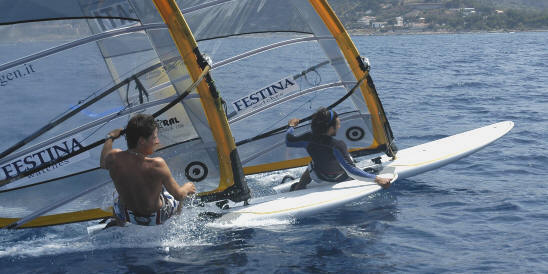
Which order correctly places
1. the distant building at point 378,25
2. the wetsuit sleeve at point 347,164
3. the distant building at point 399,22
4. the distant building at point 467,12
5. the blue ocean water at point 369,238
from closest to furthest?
the blue ocean water at point 369,238 → the wetsuit sleeve at point 347,164 → the distant building at point 378,25 → the distant building at point 399,22 → the distant building at point 467,12

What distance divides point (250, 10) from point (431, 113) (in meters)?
7.91

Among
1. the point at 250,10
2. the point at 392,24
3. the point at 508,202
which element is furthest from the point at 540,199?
the point at 392,24

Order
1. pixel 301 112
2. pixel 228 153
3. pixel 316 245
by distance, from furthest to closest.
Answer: pixel 301 112 < pixel 228 153 < pixel 316 245

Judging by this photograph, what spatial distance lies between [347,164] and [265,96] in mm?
1388

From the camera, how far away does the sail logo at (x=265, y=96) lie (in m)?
7.21

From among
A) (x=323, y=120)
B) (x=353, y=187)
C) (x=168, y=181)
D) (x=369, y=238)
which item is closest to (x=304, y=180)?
(x=353, y=187)

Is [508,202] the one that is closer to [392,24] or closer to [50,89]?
[50,89]

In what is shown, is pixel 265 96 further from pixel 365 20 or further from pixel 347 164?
pixel 365 20

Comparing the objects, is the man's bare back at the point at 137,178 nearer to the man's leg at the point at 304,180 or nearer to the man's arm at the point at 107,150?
the man's arm at the point at 107,150

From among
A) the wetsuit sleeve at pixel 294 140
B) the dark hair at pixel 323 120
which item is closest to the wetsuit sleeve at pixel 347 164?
the dark hair at pixel 323 120

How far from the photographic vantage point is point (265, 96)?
7289mm

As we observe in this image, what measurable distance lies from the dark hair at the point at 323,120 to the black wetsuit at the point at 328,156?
9 centimetres

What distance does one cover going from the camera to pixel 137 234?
5738 millimetres

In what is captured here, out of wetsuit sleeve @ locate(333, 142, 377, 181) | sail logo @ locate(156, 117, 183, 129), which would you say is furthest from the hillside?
sail logo @ locate(156, 117, 183, 129)
